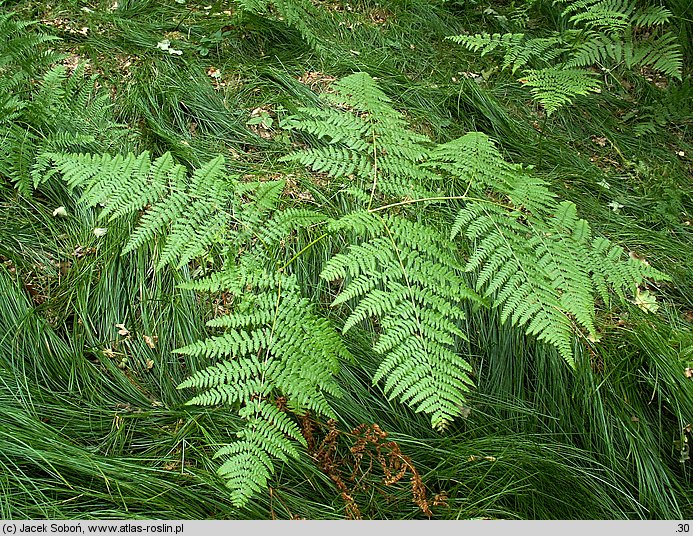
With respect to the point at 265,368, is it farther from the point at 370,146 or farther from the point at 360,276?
the point at 370,146

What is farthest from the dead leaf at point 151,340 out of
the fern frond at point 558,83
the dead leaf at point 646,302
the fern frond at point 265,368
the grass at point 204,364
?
the dead leaf at point 646,302

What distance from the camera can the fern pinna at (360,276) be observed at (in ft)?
6.26

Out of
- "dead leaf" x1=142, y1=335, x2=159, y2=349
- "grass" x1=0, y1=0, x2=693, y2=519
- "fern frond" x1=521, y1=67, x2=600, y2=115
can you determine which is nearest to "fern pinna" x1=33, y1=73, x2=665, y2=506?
"grass" x1=0, y1=0, x2=693, y2=519

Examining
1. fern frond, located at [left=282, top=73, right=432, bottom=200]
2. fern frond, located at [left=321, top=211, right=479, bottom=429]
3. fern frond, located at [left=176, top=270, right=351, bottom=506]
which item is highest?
fern frond, located at [left=282, top=73, right=432, bottom=200]

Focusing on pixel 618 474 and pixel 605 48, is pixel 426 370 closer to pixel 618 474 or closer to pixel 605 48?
pixel 618 474

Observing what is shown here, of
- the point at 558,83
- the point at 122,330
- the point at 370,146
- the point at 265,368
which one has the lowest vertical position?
the point at 122,330

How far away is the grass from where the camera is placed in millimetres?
2207

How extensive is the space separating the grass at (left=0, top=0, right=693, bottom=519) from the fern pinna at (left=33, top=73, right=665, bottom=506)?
19cm

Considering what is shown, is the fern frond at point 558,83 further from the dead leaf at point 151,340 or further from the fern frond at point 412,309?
the dead leaf at point 151,340

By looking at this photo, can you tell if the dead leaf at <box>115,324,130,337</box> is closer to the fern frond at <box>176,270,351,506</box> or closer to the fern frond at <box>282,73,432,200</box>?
the fern frond at <box>176,270,351,506</box>

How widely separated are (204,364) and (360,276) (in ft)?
A: 2.88

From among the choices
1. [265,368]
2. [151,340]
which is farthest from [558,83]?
[151,340]

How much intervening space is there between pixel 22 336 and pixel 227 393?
3.89ft

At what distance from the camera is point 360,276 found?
6.95 ft
